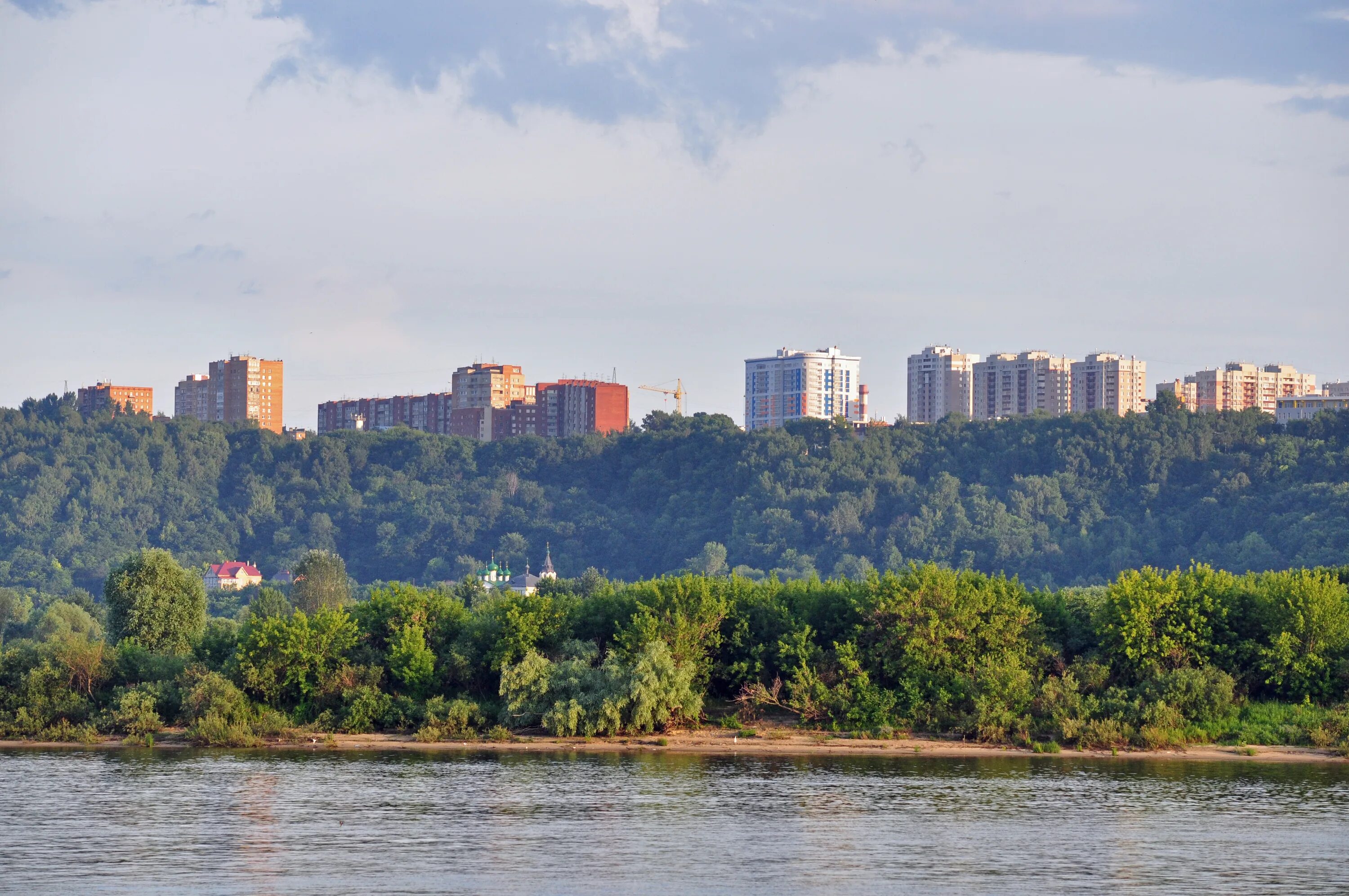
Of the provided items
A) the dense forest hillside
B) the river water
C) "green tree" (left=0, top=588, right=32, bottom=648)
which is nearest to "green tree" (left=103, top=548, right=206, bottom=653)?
the river water

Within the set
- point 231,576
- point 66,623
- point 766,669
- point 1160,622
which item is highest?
point 1160,622

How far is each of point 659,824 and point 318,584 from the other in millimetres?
60331

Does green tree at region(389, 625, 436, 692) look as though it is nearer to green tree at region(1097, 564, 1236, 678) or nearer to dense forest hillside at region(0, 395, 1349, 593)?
green tree at region(1097, 564, 1236, 678)

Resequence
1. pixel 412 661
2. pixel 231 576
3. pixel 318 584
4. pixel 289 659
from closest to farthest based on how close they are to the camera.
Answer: pixel 289 659, pixel 412 661, pixel 318 584, pixel 231 576

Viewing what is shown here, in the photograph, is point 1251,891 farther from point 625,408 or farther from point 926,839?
point 625,408

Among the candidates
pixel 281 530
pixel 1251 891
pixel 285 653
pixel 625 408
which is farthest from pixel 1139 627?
pixel 625 408

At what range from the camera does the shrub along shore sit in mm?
43656

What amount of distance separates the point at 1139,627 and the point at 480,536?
120m

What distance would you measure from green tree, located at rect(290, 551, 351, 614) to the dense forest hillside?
40206 millimetres

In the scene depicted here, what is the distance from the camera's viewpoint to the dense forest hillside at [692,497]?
437ft

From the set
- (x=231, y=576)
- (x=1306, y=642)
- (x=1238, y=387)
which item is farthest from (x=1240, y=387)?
(x=1306, y=642)

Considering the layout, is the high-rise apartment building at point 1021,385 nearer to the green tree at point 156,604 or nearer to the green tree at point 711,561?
the green tree at point 711,561

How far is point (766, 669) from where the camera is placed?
46.2m

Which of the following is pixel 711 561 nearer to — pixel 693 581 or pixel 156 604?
pixel 156 604
